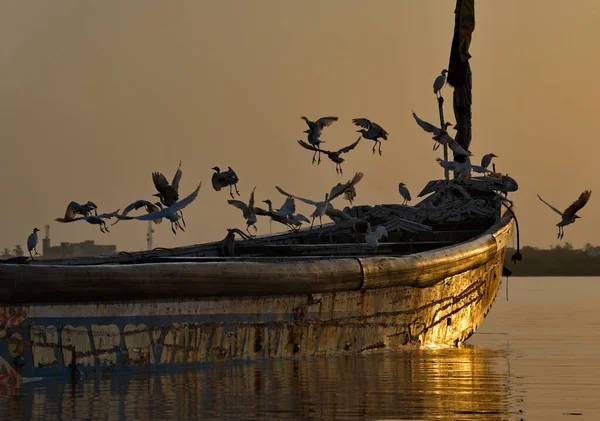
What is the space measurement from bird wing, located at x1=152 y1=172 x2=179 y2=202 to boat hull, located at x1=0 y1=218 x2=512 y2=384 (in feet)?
18.4

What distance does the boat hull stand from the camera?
17.7 metres

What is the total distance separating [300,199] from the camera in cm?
3139

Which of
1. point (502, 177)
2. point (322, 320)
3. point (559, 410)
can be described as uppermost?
point (502, 177)

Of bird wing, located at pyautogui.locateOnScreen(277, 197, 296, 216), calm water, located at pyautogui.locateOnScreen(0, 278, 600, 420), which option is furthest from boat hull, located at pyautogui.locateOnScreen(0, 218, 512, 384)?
bird wing, located at pyautogui.locateOnScreen(277, 197, 296, 216)

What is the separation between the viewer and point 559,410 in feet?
52.0

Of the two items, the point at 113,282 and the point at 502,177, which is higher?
the point at 502,177

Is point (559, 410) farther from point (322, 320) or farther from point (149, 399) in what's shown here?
point (322, 320)

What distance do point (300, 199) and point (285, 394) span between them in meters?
14.5

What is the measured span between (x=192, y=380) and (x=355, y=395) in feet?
6.71

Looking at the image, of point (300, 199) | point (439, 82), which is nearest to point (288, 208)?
point (300, 199)

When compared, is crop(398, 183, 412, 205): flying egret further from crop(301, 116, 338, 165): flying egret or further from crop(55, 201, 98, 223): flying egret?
crop(55, 201, 98, 223): flying egret

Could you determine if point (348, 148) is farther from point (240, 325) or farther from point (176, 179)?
point (240, 325)

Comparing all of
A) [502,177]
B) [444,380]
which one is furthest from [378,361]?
[502,177]

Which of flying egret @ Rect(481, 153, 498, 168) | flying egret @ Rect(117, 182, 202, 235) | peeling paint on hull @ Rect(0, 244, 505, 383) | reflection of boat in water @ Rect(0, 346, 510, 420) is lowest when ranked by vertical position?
reflection of boat in water @ Rect(0, 346, 510, 420)
